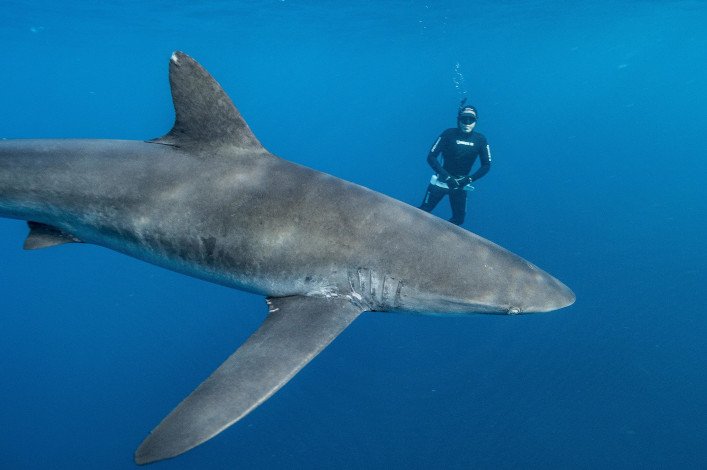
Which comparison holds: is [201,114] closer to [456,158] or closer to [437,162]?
[437,162]

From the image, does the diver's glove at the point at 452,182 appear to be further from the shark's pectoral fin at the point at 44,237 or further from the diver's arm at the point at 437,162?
the shark's pectoral fin at the point at 44,237

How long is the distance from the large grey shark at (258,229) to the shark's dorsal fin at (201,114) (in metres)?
0.01

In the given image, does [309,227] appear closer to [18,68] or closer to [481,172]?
[481,172]

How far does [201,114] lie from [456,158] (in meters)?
8.74

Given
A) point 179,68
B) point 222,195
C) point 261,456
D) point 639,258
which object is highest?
point 639,258

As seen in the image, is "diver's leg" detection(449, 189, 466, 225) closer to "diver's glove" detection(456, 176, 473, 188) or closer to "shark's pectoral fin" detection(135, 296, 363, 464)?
"diver's glove" detection(456, 176, 473, 188)

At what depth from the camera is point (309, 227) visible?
4.03m

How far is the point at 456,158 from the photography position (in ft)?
39.4

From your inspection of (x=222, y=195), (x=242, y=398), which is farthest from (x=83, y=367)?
(x=242, y=398)

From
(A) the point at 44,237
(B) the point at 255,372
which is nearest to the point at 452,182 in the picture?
(A) the point at 44,237

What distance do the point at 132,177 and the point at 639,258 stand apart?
15048 millimetres

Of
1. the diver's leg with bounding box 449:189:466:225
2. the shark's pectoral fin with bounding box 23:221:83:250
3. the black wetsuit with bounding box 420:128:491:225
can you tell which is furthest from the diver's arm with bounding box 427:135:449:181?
the shark's pectoral fin with bounding box 23:221:83:250

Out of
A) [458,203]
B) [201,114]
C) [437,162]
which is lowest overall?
[201,114]

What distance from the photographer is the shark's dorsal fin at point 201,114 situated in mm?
4395
